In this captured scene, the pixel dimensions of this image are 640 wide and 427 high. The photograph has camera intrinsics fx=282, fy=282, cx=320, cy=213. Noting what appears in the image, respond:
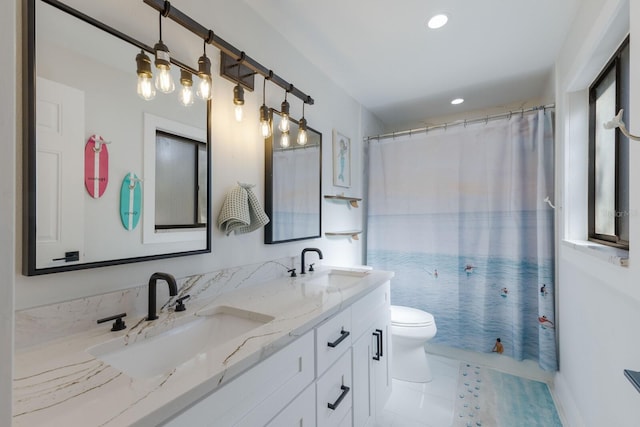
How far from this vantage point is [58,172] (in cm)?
82

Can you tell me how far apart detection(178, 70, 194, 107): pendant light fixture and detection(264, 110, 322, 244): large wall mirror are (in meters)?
0.50

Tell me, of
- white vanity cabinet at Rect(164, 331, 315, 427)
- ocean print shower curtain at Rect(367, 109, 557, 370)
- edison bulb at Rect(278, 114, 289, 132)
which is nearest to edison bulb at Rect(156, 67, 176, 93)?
edison bulb at Rect(278, 114, 289, 132)

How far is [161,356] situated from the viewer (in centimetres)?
91

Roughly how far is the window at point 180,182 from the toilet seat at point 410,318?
1569mm

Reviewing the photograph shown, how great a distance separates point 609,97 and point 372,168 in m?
1.69

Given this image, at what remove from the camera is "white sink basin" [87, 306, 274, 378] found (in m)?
0.81

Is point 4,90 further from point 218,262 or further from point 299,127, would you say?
point 299,127

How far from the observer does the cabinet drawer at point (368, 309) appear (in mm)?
1367

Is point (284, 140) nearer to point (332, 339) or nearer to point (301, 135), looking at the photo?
point (301, 135)

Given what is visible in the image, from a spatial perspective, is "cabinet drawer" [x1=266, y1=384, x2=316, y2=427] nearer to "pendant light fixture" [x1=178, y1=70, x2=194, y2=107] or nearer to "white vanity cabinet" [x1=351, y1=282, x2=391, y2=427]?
"white vanity cabinet" [x1=351, y1=282, x2=391, y2=427]

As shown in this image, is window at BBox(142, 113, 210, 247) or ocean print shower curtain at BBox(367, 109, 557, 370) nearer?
window at BBox(142, 113, 210, 247)

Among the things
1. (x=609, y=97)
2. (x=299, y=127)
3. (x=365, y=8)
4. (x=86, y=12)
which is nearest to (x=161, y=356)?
(x=86, y=12)

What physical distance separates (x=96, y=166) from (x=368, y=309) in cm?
134

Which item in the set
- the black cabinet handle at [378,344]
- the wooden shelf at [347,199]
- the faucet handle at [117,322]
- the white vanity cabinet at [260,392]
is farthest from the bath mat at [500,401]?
the faucet handle at [117,322]
